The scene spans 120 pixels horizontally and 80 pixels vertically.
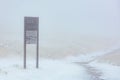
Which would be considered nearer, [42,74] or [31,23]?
[42,74]

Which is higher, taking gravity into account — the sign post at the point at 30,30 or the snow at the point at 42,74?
the sign post at the point at 30,30

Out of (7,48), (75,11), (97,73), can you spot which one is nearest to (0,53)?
(7,48)

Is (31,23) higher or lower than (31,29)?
higher

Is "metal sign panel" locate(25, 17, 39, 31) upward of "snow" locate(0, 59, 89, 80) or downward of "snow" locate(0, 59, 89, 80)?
upward

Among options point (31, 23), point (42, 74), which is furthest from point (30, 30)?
point (42, 74)

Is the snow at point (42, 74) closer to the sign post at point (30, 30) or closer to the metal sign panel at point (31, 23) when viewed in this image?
the sign post at point (30, 30)

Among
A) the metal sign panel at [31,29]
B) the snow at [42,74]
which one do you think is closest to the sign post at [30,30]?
the metal sign panel at [31,29]

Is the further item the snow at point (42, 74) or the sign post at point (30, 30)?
the sign post at point (30, 30)

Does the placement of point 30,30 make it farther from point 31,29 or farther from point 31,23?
point 31,23

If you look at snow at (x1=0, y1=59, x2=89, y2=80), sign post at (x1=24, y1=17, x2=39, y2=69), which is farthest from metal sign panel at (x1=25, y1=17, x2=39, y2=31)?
snow at (x1=0, y1=59, x2=89, y2=80)

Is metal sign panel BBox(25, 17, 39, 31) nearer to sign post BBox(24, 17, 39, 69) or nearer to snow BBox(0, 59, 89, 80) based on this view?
sign post BBox(24, 17, 39, 69)

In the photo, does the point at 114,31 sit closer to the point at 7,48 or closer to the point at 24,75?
the point at 7,48

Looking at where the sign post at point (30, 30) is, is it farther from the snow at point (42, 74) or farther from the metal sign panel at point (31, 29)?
the snow at point (42, 74)

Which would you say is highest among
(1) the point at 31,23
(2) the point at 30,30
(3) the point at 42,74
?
(1) the point at 31,23
